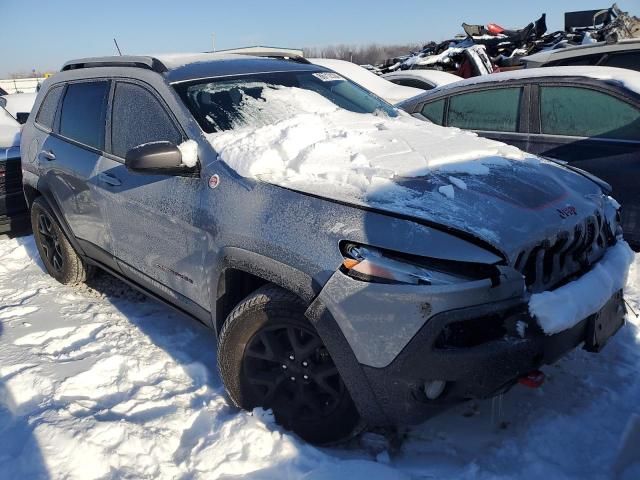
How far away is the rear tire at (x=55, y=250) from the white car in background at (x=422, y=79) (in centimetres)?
615

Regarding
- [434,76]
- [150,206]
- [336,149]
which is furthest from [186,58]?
[434,76]

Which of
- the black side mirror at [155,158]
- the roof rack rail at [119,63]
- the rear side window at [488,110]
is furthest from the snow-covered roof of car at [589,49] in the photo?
the black side mirror at [155,158]

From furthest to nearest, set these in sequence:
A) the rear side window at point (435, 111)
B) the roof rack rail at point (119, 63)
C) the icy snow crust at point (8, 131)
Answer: the icy snow crust at point (8, 131) < the rear side window at point (435, 111) < the roof rack rail at point (119, 63)

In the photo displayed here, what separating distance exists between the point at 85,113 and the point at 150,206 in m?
1.27

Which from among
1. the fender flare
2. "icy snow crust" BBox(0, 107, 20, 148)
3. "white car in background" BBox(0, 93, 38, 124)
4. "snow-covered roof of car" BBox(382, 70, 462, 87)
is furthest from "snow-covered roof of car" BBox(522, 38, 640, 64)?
"white car in background" BBox(0, 93, 38, 124)

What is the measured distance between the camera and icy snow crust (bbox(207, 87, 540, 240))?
2.26 meters

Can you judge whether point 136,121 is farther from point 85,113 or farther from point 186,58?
point 85,113

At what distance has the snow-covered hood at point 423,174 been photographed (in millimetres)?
2141

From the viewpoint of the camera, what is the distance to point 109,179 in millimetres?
3312

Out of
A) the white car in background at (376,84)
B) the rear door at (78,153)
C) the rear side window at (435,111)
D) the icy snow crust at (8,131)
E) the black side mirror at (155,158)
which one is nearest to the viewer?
the black side mirror at (155,158)

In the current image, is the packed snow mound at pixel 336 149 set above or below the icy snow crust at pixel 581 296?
above

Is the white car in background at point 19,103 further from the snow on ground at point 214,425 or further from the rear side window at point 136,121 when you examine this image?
the snow on ground at point 214,425

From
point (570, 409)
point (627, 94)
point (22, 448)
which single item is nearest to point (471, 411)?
point (570, 409)

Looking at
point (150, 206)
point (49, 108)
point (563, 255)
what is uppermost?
point (49, 108)
